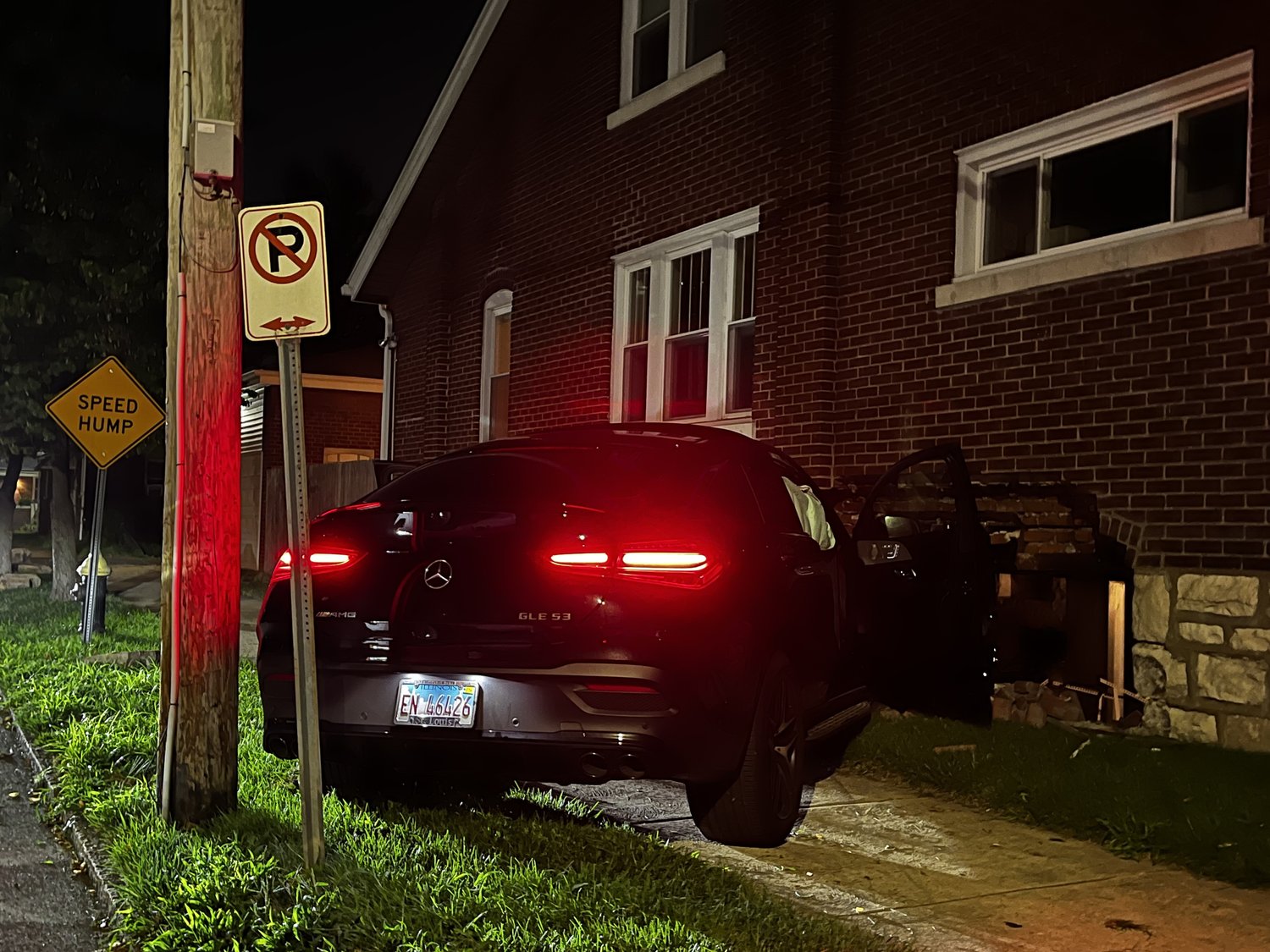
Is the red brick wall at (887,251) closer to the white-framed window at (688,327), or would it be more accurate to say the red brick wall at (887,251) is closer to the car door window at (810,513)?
the white-framed window at (688,327)

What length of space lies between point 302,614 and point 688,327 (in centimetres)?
786

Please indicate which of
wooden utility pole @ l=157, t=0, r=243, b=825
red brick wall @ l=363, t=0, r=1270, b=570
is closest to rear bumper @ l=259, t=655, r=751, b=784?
wooden utility pole @ l=157, t=0, r=243, b=825

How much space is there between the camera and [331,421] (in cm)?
3119

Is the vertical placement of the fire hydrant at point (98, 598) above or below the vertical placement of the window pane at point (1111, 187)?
below

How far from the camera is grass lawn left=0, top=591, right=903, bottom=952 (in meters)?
4.34

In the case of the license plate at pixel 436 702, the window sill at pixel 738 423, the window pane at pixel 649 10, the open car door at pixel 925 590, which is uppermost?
the window pane at pixel 649 10

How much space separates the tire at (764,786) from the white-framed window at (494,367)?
10072mm

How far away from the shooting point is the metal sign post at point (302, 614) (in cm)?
483

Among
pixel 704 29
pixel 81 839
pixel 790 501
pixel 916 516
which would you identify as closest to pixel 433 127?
Result: pixel 704 29

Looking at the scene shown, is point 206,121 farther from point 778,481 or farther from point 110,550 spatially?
point 110,550

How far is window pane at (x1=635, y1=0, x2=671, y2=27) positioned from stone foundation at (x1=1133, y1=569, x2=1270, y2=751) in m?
7.71

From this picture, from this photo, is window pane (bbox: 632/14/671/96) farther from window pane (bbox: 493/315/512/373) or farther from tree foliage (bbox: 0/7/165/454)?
tree foliage (bbox: 0/7/165/454)

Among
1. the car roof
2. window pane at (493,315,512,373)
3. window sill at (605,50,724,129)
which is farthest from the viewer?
window pane at (493,315,512,373)

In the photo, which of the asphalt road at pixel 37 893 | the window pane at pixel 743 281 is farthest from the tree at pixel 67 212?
the asphalt road at pixel 37 893
